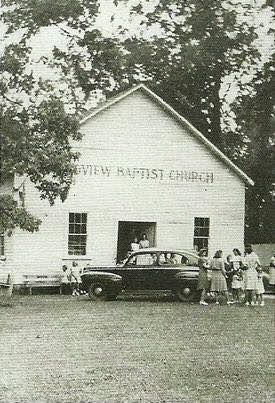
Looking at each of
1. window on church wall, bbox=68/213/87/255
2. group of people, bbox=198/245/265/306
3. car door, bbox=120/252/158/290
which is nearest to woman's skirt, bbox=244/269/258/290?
group of people, bbox=198/245/265/306

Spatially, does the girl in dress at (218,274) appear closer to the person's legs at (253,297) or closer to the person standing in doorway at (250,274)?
the person standing in doorway at (250,274)

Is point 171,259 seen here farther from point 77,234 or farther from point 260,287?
point 260,287

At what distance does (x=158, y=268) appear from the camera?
4598 millimetres

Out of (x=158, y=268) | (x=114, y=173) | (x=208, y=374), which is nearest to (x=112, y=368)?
(x=208, y=374)

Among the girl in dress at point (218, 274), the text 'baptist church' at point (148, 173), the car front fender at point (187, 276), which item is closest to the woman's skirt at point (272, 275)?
the girl in dress at point (218, 274)

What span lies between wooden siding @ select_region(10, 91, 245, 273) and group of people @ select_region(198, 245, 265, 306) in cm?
12

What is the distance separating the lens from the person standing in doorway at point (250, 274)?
14.6ft

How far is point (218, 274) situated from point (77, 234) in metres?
1.07

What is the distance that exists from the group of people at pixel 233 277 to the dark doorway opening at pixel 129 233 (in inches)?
15.6

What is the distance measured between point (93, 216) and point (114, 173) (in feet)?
1.02

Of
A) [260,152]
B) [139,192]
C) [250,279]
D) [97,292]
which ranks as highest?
[260,152]

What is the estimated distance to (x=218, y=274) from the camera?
14.6ft

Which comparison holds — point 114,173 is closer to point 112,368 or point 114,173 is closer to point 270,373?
point 112,368

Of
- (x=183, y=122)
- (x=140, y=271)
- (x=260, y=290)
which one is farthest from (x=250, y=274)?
(x=183, y=122)
